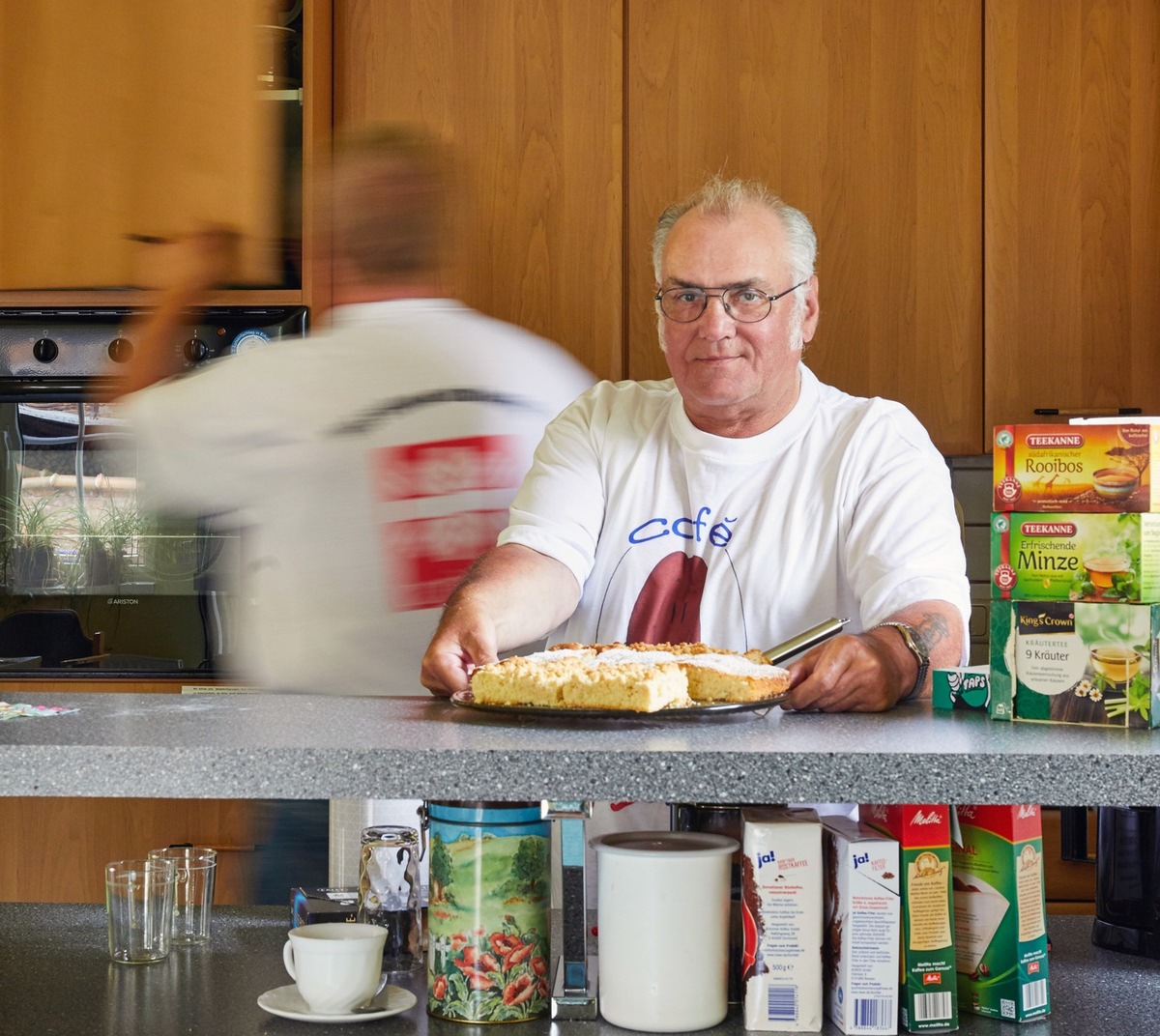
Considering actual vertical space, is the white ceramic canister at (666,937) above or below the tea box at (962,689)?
below

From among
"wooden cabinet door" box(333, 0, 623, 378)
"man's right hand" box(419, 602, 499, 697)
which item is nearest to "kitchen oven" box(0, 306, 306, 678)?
"wooden cabinet door" box(333, 0, 623, 378)

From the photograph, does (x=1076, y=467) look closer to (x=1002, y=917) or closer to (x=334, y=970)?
(x=1002, y=917)

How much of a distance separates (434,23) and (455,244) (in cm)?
80

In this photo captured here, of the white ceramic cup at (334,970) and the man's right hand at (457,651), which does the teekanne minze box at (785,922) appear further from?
the man's right hand at (457,651)

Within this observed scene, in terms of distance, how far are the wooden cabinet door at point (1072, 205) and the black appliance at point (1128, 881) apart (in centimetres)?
159

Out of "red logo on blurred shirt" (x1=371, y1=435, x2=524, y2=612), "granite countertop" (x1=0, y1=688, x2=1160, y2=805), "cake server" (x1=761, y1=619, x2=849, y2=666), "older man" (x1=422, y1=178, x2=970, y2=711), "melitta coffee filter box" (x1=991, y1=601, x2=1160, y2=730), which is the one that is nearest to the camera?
"granite countertop" (x1=0, y1=688, x2=1160, y2=805)

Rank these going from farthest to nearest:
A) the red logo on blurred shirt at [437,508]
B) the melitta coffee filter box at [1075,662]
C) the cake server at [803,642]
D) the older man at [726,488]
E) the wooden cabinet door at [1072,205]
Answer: the wooden cabinet door at [1072,205], the red logo on blurred shirt at [437,508], the older man at [726,488], the cake server at [803,642], the melitta coffee filter box at [1075,662]

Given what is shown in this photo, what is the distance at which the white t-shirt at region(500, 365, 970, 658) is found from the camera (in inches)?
66.6

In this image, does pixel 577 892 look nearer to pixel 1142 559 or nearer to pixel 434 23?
pixel 1142 559

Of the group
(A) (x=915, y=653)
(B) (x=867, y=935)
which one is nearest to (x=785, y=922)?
(B) (x=867, y=935)

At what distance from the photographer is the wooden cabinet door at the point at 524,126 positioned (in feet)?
8.80

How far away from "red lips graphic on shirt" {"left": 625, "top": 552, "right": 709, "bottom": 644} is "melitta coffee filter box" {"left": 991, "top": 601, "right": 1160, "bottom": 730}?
0.65m

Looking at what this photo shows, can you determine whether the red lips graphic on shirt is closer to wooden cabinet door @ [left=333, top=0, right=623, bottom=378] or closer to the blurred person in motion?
the blurred person in motion

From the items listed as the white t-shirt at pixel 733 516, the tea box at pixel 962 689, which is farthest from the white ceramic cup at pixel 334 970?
the white t-shirt at pixel 733 516
